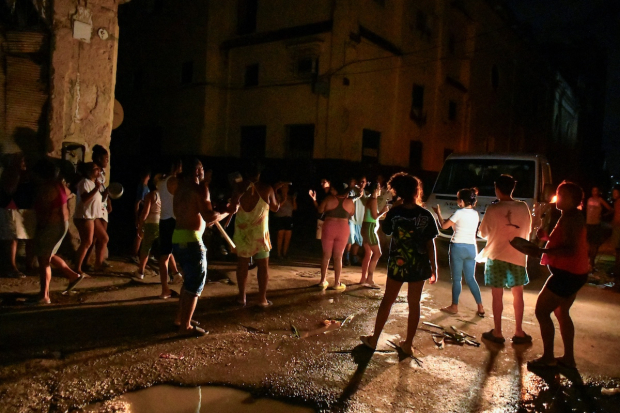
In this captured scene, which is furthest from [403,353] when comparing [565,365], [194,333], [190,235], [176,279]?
[176,279]

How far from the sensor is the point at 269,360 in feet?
13.9

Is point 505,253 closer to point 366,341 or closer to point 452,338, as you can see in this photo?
point 452,338

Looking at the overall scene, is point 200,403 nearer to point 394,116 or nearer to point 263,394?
point 263,394

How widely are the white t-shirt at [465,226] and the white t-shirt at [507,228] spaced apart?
0.78 meters

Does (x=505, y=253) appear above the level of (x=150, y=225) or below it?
above

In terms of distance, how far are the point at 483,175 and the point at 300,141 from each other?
29.0 ft

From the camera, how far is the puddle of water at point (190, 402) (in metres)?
3.28

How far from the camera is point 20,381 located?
3.56 m

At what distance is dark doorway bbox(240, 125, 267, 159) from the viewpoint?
60.2 ft

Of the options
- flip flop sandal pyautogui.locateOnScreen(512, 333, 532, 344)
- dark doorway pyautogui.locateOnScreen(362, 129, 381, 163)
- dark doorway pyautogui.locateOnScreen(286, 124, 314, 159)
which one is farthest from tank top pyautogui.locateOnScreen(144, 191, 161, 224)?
dark doorway pyautogui.locateOnScreen(362, 129, 381, 163)

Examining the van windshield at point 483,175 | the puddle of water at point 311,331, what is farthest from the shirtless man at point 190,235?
the van windshield at point 483,175

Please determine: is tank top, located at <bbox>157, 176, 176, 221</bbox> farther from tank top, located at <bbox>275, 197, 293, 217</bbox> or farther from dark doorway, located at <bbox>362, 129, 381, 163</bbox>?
dark doorway, located at <bbox>362, 129, 381, 163</bbox>

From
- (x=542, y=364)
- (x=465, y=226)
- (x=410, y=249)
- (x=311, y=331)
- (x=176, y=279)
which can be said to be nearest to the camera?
(x=542, y=364)

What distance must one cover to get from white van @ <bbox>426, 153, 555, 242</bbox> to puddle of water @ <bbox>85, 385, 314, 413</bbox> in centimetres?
657
